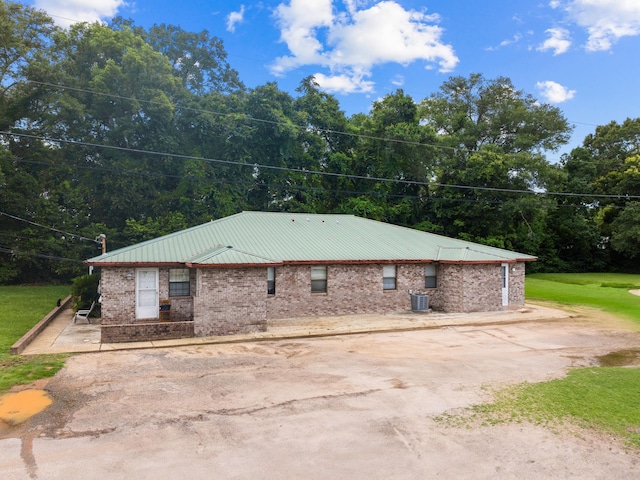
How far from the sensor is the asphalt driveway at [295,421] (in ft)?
18.4

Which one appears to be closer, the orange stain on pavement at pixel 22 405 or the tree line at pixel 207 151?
the orange stain on pavement at pixel 22 405

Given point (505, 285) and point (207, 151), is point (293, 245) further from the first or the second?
point (207, 151)

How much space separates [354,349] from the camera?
40.1 ft

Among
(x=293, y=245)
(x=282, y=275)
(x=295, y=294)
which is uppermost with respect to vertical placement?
(x=293, y=245)

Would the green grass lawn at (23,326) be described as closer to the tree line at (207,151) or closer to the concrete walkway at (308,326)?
the concrete walkway at (308,326)

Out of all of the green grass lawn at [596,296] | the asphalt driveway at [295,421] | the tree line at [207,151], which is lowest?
the asphalt driveway at [295,421]

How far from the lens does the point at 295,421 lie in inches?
281

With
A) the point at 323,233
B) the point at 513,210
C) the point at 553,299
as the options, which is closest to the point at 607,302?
the point at 553,299

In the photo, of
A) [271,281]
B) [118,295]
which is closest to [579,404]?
[271,281]

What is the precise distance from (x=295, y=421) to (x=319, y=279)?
10368mm

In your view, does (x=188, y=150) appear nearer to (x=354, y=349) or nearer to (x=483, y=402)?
(x=354, y=349)

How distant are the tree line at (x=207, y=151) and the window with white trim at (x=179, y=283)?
10.3m

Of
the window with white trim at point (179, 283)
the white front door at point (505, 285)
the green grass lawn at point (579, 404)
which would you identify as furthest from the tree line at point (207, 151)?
the green grass lawn at point (579, 404)

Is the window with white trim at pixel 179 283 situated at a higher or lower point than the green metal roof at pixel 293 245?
lower
